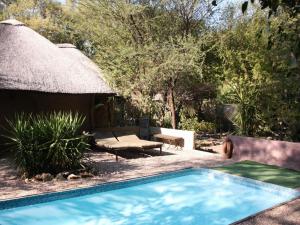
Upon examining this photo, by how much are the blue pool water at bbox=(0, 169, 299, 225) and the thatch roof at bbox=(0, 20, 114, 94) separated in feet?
17.4

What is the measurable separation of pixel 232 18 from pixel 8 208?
1287 cm

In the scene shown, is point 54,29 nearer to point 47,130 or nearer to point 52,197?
point 47,130

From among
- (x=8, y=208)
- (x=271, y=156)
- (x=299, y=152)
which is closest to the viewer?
(x=8, y=208)

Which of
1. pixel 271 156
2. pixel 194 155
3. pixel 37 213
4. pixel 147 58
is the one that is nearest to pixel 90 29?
pixel 147 58

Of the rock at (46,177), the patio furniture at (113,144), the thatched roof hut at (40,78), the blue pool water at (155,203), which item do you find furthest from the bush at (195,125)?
the rock at (46,177)

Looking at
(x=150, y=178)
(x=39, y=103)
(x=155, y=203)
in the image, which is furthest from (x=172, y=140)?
(x=155, y=203)

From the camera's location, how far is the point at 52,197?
7.43m

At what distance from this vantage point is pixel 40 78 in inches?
498

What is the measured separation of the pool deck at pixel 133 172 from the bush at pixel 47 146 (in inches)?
22.1

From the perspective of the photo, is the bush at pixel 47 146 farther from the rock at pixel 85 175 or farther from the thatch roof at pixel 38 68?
the thatch roof at pixel 38 68

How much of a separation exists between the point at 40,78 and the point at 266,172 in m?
7.88

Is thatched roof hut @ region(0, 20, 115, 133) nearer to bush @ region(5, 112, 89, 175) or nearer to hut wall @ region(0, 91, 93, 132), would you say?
hut wall @ region(0, 91, 93, 132)

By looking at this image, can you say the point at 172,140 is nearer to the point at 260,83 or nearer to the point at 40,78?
the point at 260,83

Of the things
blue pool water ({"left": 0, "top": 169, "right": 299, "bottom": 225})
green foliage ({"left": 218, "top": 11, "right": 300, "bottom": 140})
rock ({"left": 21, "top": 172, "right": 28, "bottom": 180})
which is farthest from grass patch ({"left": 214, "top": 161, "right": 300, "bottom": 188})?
rock ({"left": 21, "top": 172, "right": 28, "bottom": 180})
